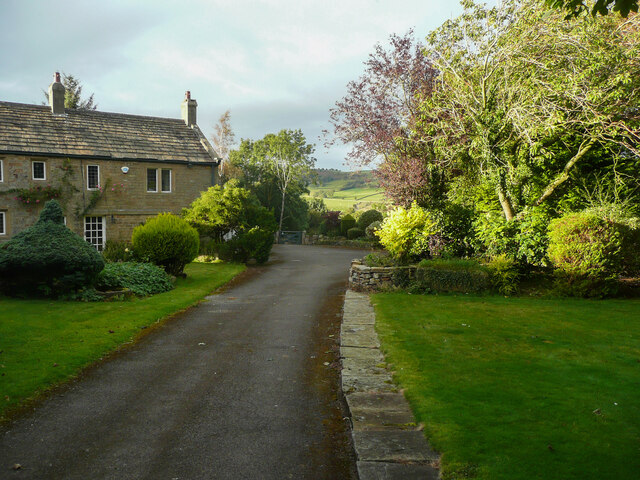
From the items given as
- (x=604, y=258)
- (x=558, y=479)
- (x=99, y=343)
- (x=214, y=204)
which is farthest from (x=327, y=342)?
(x=214, y=204)

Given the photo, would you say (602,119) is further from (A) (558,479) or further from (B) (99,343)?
(B) (99,343)

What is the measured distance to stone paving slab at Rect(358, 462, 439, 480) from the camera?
4.45 metres

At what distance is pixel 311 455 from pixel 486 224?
13.7 m

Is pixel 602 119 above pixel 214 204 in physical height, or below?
above

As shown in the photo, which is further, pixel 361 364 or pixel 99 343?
pixel 99 343

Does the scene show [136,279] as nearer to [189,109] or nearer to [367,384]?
[367,384]

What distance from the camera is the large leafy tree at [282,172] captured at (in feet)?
159

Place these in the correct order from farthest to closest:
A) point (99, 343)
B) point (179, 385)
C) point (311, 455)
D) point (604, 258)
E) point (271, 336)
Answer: point (604, 258)
point (271, 336)
point (99, 343)
point (179, 385)
point (311, 455)

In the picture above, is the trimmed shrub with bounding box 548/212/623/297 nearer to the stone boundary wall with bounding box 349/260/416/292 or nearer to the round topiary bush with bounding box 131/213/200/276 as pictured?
the stone boundary wall with bounding box 349/260/416/292

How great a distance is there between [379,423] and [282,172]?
4457cm

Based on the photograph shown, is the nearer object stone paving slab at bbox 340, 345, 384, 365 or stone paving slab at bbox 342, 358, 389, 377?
stone paving slab at bbox 342, 358, 389, 377

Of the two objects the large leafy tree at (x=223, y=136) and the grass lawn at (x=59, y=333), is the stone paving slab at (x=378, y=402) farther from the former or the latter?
the large leafy tree at (x=223, y=136)

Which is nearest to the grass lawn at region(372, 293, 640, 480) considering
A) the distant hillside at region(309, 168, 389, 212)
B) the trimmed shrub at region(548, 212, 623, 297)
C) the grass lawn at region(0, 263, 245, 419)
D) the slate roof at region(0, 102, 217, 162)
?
the trimmed shrub at region(548, 212, 623, 297)

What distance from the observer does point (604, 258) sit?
43.9ft
